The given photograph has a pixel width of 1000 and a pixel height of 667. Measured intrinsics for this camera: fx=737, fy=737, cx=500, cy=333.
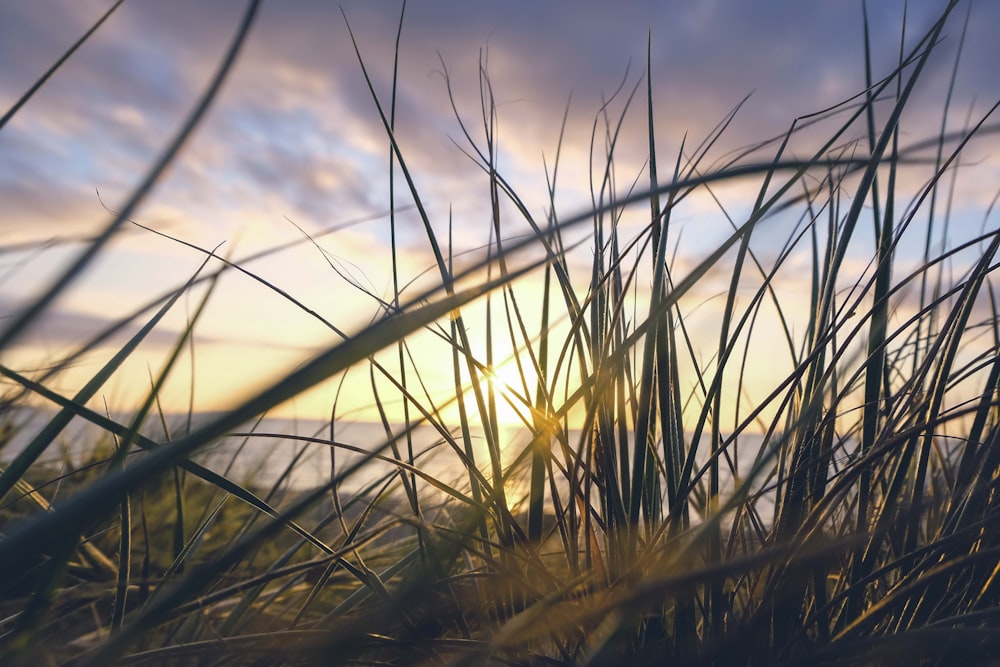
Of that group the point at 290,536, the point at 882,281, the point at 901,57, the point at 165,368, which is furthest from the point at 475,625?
the point at 290,536

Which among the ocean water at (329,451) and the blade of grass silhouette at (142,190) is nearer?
the blade of grass silhouette at (142,190)

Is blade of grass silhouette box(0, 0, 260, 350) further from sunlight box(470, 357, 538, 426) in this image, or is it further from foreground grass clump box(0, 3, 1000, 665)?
sunlight box(470, 357, 538, 426)

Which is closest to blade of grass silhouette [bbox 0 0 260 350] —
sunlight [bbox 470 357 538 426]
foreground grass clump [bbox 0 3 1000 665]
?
foreground grass clump [bbox 0 3 1000 665]

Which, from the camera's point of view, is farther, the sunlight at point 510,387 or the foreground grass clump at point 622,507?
the sunlight at point 510,387

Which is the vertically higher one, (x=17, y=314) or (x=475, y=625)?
(x=17, y=314)

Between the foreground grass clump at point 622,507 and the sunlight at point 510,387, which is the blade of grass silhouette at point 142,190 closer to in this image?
the foreground grass clump at point 622,507

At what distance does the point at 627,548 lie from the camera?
72 centimetres

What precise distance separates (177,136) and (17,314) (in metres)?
0.11

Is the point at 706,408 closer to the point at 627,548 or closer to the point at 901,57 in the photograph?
the point at 627,548

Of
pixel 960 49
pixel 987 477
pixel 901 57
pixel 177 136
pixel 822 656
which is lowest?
pixel 822 656

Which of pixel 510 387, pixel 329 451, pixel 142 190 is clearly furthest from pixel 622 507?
pixel 329 451

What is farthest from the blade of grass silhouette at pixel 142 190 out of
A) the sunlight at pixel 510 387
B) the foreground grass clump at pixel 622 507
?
the sunlight at pixel 510 387

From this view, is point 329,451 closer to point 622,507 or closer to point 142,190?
point 622,507

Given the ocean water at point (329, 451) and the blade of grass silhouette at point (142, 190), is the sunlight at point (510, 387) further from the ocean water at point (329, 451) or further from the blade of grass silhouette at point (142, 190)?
the blade of grass silhouette at point (142, 190)
